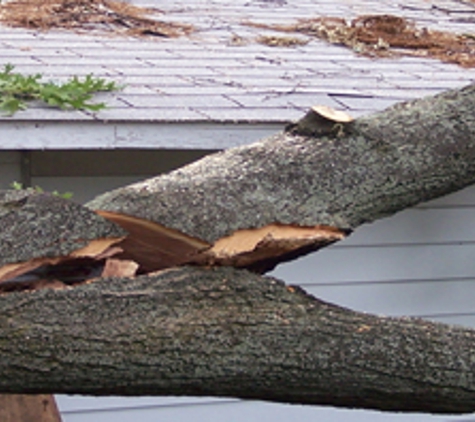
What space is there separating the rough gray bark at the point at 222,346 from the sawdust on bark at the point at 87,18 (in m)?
3.54

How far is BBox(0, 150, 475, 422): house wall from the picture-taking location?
4125mm

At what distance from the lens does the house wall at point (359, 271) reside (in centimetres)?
412

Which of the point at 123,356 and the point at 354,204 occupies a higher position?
the point at 354,204

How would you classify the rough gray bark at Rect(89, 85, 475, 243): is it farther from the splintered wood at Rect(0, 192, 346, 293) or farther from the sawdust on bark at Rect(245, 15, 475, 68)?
the sawdust on bark at Rect(245, 15, 475, 68)

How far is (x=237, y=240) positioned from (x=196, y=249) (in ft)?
0.31

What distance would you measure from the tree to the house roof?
1307 millimetres

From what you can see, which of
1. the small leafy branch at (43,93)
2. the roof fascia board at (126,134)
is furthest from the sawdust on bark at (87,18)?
the roof fascia board at (126,134)

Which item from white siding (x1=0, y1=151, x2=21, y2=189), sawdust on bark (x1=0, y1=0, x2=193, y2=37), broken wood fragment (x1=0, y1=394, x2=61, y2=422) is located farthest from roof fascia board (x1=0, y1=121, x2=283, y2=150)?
sawdust on bark (x1=0, y1=0, x2=193, y2=37)

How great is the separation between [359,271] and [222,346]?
2.81 m

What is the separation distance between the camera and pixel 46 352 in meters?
1.71

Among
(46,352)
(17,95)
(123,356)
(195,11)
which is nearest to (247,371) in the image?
(123,356)

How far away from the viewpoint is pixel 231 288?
1.90m

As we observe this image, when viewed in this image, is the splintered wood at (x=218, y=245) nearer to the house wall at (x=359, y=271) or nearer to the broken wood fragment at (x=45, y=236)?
the broken wood fragment at (x=45, y=236)

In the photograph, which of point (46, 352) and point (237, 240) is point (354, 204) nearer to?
point (237, 240)
